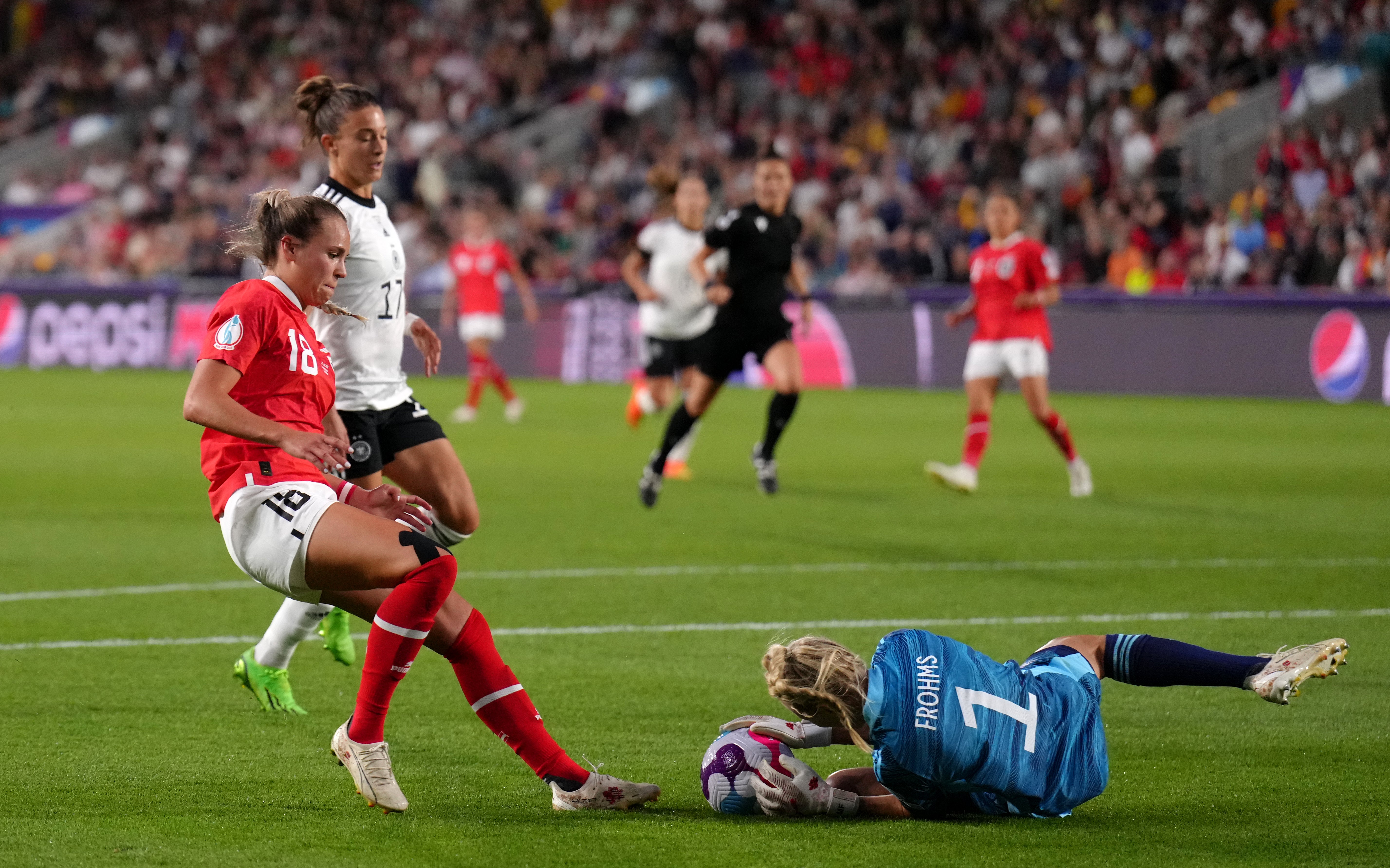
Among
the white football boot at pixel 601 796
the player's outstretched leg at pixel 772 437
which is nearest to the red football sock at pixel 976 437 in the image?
the player's outstretched leg at pixel 772 437

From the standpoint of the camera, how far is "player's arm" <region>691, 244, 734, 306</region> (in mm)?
11516

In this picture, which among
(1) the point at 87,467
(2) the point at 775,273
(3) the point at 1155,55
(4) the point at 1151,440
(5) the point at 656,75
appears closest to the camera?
(2) the point at 775,273

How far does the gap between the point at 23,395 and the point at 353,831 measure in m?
18.7

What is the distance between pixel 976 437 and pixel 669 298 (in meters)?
3.77

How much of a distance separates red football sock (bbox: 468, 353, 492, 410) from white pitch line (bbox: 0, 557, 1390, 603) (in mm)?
9705

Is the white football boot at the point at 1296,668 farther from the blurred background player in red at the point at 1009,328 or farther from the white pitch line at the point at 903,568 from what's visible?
the blurred background player in red at the point at 1009,328

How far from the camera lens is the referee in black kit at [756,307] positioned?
11.7 metres

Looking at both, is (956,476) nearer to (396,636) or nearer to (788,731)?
(788,731)

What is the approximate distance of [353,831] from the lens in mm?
4449

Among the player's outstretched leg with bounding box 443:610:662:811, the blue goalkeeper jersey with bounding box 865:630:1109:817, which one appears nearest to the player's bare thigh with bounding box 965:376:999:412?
the blue goalkeeper jersey with bounding box 865:630:1109:817

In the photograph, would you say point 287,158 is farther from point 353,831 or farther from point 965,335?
point 353,831

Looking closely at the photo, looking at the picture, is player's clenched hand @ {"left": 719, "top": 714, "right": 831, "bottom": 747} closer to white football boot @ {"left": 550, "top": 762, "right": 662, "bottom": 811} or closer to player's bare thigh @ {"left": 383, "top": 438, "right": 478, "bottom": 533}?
white football boot @ {"left": 550, "top": 762, "right": 662, "bottom": 811}

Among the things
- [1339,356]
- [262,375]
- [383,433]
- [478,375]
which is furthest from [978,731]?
[1339,356]

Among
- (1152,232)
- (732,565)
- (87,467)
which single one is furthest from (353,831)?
(1152,232)
